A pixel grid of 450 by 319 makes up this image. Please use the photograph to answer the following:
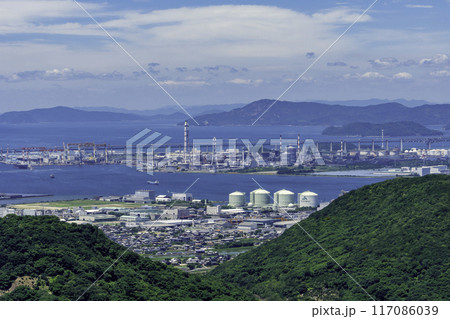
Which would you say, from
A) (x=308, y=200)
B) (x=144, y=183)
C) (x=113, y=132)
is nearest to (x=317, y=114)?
(x=113, y=132)

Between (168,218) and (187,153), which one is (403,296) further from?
(187,153)

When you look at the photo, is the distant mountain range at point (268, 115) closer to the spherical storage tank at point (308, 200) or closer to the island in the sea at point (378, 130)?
the island in the sea at point (378, 130)

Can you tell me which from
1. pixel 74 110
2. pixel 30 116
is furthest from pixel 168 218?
pixel 30 116

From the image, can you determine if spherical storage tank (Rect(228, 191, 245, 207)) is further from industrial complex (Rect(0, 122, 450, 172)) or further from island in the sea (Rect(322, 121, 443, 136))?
island in the sea (Rect(322, 121, 443, 136))

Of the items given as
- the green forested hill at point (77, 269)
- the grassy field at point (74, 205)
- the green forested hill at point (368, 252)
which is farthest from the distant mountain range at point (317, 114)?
the green forested hill at point (77, 269)

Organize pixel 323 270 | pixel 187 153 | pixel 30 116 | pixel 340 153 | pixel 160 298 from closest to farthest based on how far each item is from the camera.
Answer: pixel 160 298 < pixel 323 270 < pixel 187 153 < pixel 340 153 < pixel 30 116

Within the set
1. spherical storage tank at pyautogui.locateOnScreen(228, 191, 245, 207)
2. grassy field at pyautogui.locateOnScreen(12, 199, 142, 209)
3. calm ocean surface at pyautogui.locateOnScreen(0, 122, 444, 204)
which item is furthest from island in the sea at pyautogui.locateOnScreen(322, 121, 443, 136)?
grassy field at pyautogui.locateOnScreen(12, 199, 142, 209)

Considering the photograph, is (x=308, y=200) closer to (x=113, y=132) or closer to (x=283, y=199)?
(x=283, y=199)
